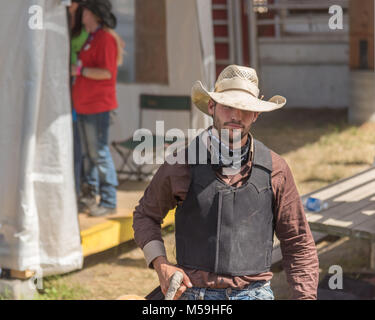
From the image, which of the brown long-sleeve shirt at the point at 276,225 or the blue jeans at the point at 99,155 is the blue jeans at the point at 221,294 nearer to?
the brown long-sleeve shirt at the point at 276,225

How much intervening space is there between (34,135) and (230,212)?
2.65 metres

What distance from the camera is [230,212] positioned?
3137mm

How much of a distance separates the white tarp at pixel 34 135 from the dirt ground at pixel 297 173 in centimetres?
47

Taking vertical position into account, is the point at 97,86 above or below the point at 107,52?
below

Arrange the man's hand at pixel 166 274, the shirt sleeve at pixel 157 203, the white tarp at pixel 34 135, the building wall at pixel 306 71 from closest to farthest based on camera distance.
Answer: the man's hand at pixel 166 274 < the shirt sleeve at pixel 157 203 < the white tarp at pixel 34 135 < the building wall at pixel 306 71

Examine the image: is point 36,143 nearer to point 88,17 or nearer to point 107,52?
point 107,52

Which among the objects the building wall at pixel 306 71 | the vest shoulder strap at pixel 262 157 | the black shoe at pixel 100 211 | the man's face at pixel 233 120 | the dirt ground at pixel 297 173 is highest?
the man's face at pixel 233 120

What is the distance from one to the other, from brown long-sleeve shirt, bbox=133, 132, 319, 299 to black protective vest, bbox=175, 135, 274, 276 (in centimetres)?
4

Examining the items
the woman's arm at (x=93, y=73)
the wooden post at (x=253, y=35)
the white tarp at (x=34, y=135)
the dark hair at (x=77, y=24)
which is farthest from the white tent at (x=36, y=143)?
the wooden post at (x=253, y=35)

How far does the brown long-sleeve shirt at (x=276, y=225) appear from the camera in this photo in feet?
10.4

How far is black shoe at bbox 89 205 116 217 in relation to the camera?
6781 mm

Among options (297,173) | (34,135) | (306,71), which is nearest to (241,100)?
(34,135)

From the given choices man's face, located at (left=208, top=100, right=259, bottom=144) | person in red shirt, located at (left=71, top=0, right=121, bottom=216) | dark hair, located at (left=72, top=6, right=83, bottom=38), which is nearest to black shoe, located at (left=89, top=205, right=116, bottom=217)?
person in red shirt, located at (left=71, top=0, right=121, bottom=216)
